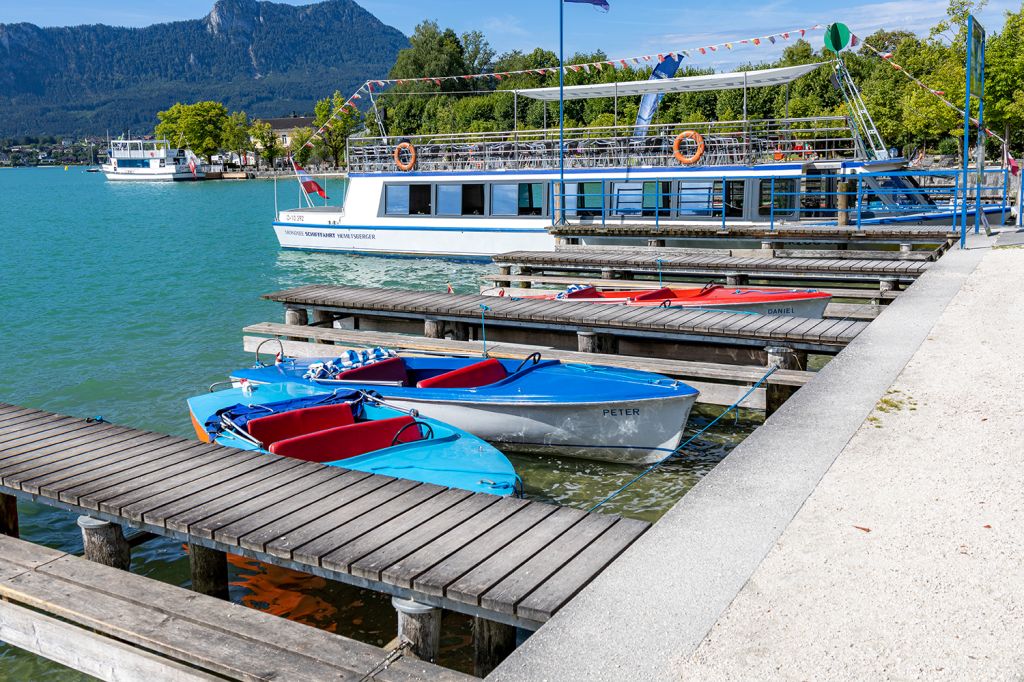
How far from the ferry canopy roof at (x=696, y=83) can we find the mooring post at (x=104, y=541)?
21507 millimetres

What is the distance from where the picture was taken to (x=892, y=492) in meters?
5.50

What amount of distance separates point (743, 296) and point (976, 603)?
34.3ft

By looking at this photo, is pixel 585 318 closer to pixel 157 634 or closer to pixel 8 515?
pixel 8 515

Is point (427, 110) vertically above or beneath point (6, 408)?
above

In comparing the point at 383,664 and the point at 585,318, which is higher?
the point at 585,318

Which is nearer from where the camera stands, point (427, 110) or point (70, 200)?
point (70, 200)

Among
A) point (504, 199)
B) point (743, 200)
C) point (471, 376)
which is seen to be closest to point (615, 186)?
point (504, 199)

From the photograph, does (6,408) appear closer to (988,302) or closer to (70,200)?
(988,302)

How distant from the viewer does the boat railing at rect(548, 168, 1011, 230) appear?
2355 centimetres

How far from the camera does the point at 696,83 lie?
26.2 m

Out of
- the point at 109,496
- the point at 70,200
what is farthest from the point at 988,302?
the point at 70,200

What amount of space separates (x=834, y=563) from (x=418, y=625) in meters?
2.08

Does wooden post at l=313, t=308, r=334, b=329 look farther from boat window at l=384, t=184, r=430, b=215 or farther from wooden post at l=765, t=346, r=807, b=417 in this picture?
boat window at l=384, t=184, r=430, b=215

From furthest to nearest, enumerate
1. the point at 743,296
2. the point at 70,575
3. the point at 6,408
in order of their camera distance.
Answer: the point at 743,296, the point at 6,408, the point at 70,575
